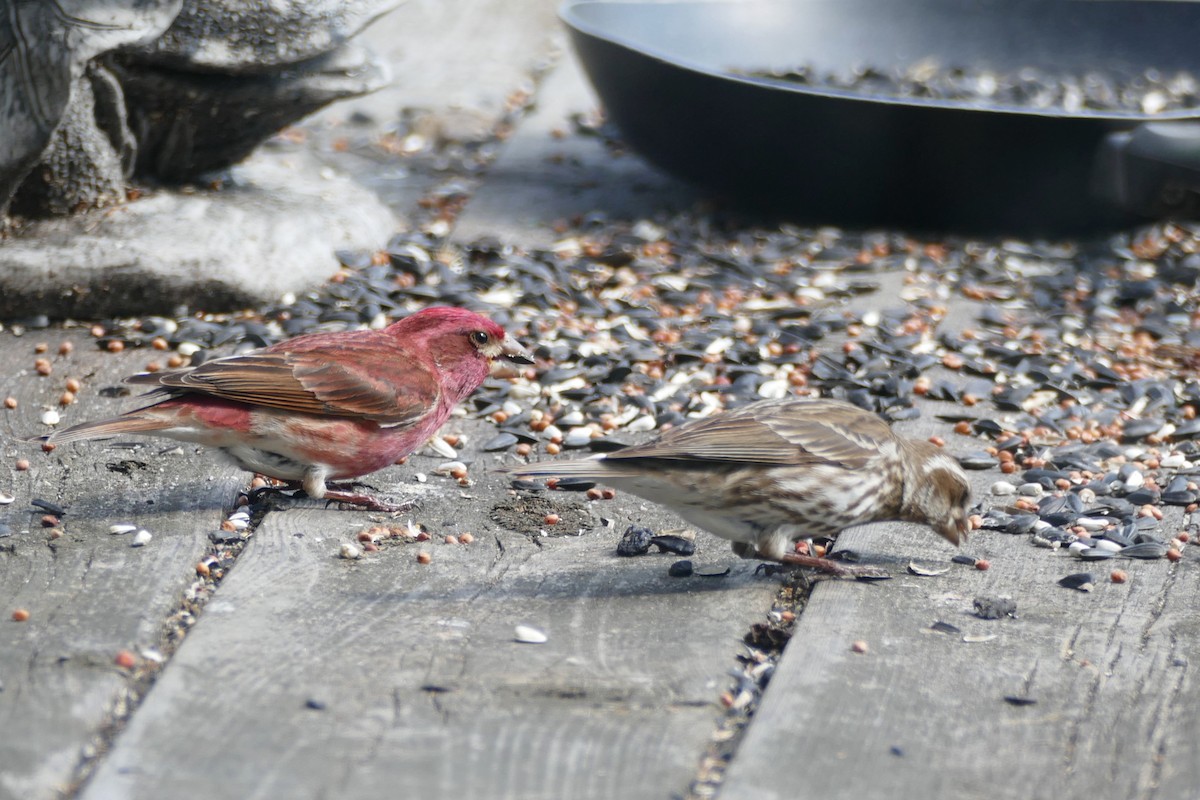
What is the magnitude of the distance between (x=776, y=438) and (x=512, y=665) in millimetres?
1048

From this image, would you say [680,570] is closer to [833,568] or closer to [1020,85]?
[833,568]

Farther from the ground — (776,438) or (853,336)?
(776,438)

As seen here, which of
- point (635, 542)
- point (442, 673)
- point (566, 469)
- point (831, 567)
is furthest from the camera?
point (635, 542)

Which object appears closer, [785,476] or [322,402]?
[785,476]

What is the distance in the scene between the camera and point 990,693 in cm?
Answer: 314

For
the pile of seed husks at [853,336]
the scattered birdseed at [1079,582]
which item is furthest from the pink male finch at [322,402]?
the scattered birdseed at [1079,582]

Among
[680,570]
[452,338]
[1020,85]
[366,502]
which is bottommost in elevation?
[366,502]

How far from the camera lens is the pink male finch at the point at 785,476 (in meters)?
3.65

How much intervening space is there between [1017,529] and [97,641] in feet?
8.50

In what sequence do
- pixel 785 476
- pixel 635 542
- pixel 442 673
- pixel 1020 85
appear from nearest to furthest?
pixel 442 673
pixel 785 476
pixel 635 542
pixel 1020 85

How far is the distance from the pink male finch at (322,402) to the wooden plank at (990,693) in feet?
4.43

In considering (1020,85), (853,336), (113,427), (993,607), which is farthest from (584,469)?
(1020,85)

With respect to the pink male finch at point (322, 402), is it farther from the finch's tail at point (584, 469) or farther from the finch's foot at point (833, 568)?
the finch's foot at point (833, 568)

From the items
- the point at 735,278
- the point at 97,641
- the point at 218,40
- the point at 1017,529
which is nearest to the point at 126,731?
the point at 97,641
